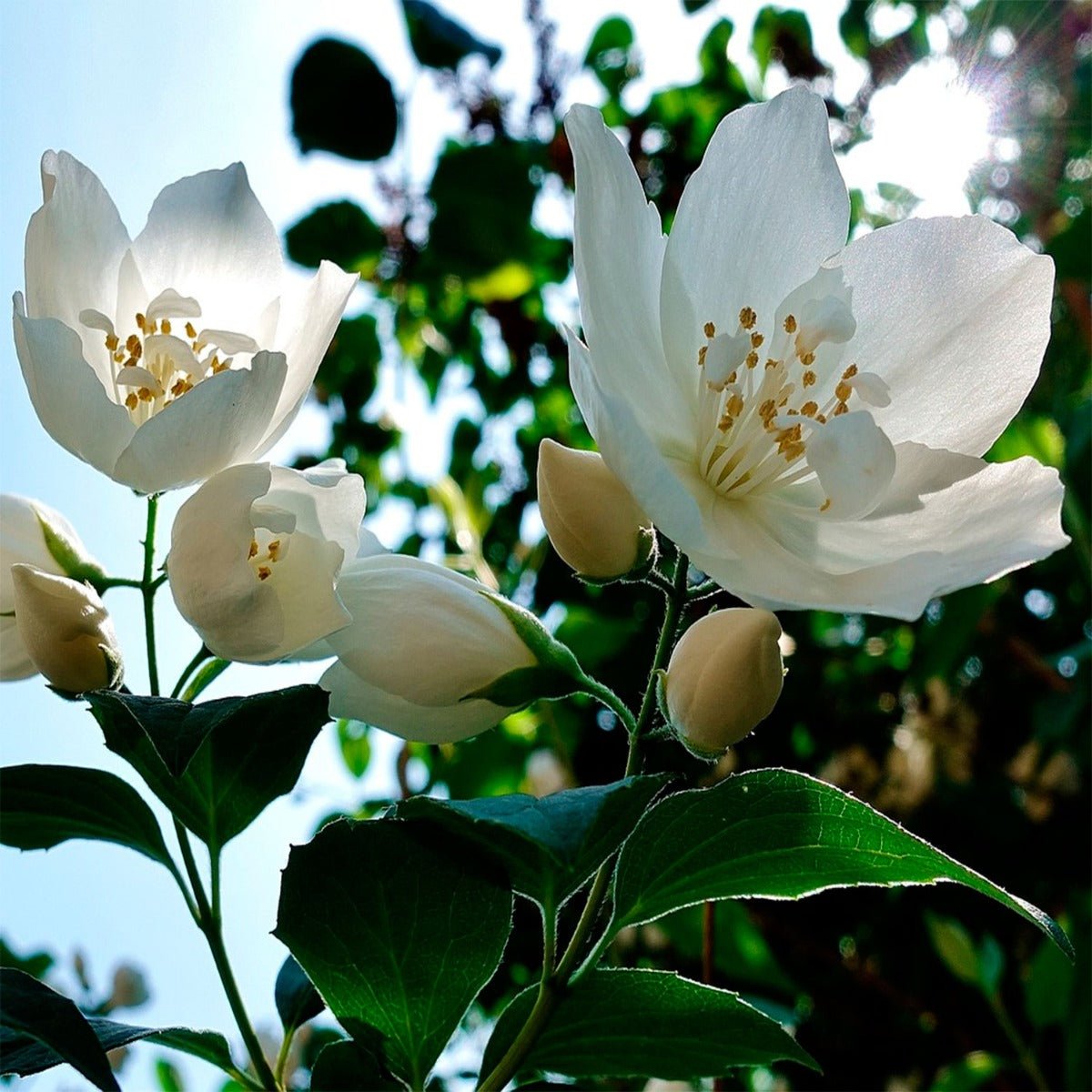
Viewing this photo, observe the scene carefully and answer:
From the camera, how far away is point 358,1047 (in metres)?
0.66

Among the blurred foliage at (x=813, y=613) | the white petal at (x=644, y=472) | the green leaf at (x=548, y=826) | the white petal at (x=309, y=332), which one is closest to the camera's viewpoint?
the green leaf at (x=548, y=826)

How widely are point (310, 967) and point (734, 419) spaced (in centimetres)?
42

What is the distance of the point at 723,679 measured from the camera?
569 millimetres

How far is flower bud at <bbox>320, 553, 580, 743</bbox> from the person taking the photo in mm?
614

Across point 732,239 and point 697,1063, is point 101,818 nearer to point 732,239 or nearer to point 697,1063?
point 697,1063

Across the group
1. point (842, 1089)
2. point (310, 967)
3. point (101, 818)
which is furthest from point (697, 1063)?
point (842, 1089)

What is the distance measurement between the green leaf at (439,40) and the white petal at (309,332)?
1.27 metres

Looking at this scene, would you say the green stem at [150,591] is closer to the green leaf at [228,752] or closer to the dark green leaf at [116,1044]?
the green leaf at [228,752]

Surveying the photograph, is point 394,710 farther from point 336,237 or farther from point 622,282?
point 336,237

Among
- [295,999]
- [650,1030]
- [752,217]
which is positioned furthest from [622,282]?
[295,999]

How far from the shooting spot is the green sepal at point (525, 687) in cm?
63

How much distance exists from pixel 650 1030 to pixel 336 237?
1.59 metres

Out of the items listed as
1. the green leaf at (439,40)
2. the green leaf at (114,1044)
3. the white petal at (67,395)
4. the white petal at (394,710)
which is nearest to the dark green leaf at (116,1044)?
the green leaf at (114,1044)

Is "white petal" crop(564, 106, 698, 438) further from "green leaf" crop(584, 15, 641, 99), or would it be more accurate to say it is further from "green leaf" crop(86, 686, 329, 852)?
"green leaf" crop(584, 15, 641, 99)
